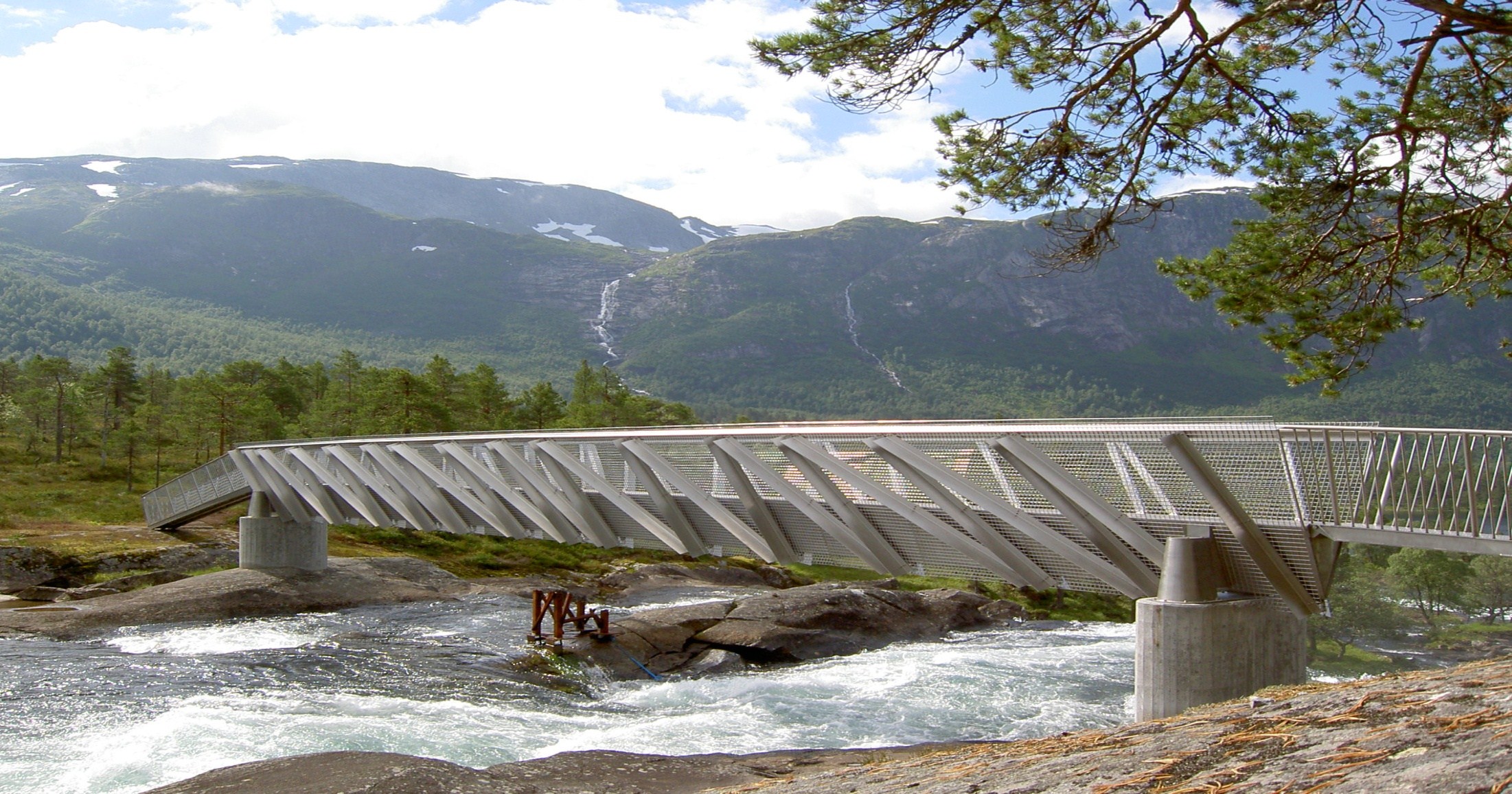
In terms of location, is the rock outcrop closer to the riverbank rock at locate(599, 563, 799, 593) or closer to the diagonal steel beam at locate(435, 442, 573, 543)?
the riverbank rock at locate(599, 563, 799, 593)

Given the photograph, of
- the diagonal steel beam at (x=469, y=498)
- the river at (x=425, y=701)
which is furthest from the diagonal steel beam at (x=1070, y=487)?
the diagonal steel beam at (x=469, y=498)

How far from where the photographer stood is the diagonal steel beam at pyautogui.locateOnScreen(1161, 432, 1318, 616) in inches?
418

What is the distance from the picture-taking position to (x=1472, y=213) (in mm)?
11500

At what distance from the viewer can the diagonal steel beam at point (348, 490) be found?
2566 cm

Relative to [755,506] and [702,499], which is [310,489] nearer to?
[702,499]

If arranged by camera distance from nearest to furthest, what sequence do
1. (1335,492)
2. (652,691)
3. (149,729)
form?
(1335,492) → (149,729) → (652,691)

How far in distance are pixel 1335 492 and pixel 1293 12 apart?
513 centimetres

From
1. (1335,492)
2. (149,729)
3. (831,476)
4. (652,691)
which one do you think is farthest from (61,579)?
(1335,492)

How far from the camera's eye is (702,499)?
47.2ft

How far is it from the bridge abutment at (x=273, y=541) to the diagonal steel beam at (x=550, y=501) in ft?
52.5

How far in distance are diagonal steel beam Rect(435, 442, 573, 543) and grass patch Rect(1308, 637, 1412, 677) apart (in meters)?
38.0

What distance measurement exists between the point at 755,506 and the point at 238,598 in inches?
849

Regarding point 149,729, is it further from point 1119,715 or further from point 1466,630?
point 1466,630

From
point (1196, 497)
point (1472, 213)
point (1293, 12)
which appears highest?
point (1293, 12)
